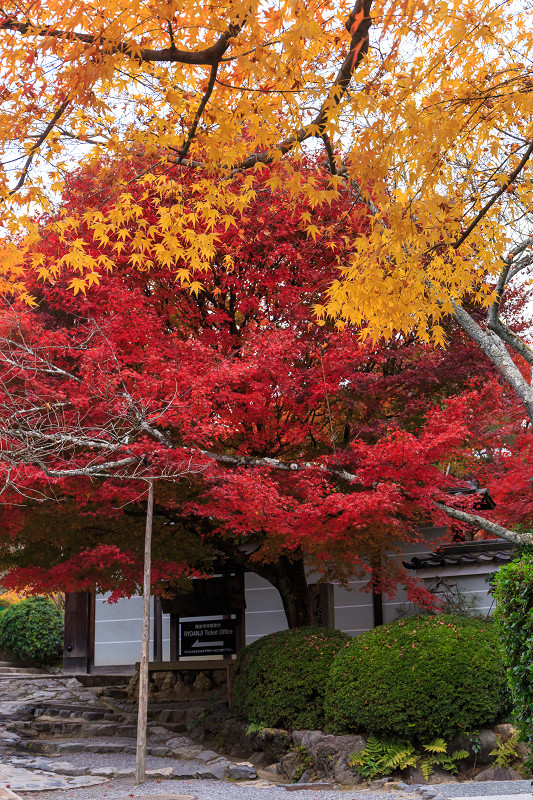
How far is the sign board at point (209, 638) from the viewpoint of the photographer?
14664mm

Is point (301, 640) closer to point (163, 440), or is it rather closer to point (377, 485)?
point (377, 485)

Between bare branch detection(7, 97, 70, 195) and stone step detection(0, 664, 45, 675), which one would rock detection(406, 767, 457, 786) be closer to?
bare branch detection(7, 97, 70, 195)

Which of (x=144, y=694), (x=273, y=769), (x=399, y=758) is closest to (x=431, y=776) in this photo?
(x=399, y=758)

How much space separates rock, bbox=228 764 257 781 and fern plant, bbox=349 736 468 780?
4.81 feet

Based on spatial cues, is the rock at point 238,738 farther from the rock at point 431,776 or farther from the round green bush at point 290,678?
the rock at point 431,776

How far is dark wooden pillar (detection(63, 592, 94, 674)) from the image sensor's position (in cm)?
1711

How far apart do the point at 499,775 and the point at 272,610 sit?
710 centimetres

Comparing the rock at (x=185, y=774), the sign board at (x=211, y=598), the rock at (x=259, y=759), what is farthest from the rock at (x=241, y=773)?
the sign board at (x=211, y=598)

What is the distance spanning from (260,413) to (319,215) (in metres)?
3.16

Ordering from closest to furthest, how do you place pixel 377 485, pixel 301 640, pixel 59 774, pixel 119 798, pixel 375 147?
pixel 375 147 → pixel 119 798 → pixel 377 485 → pixel 59 774 → pixel 301 640

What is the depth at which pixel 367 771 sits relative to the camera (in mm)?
8867

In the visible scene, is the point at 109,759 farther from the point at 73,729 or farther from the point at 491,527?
the point at 491,527

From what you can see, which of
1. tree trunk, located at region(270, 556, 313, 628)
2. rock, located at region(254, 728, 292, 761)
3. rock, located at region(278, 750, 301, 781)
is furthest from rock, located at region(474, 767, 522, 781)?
tree trunk, located at region(270, 556, 313, 628)

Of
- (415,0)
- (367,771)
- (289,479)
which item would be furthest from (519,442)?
(415,0)
